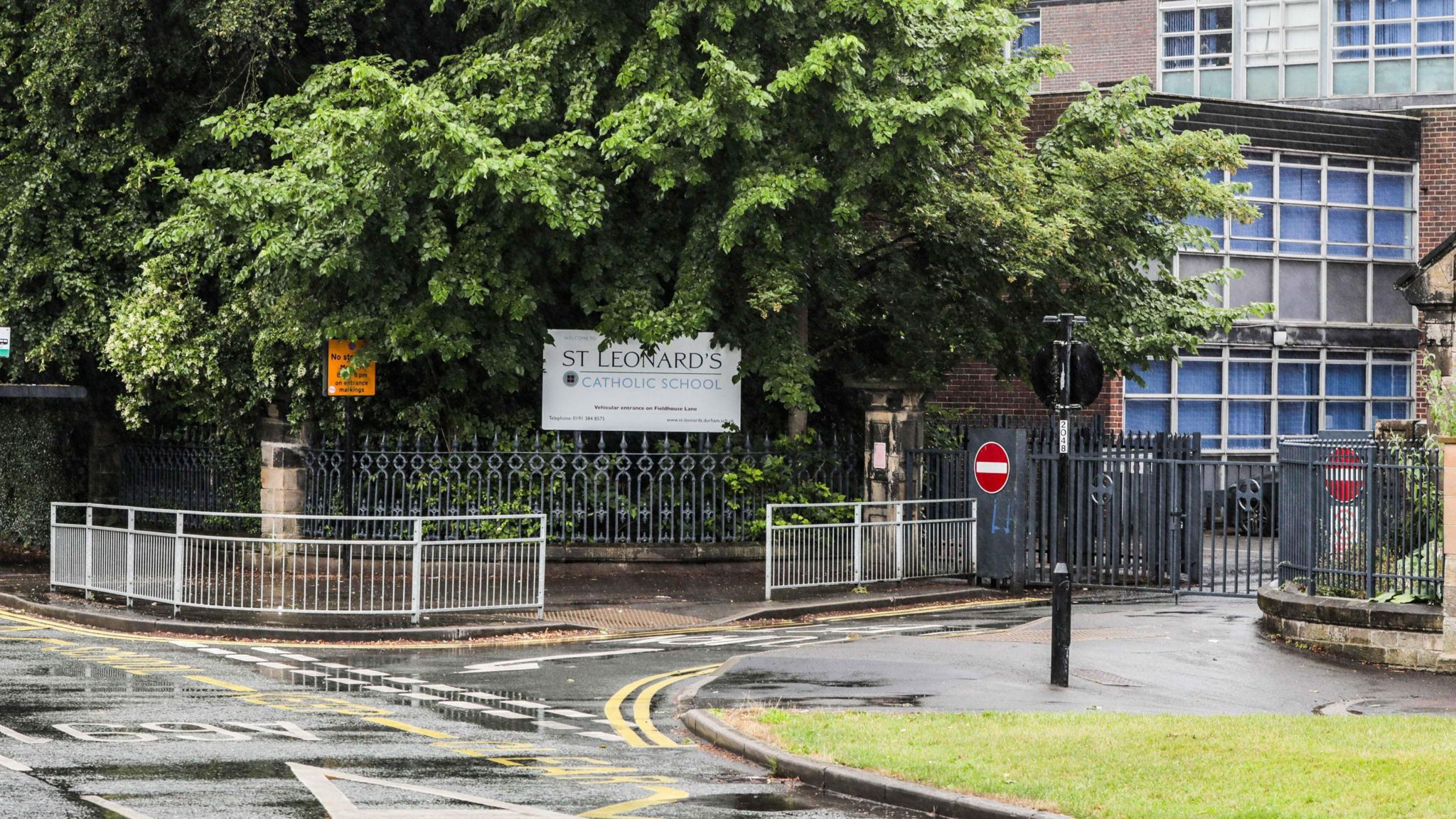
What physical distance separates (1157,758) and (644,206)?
1298cm

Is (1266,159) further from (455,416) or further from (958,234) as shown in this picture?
(455,416)

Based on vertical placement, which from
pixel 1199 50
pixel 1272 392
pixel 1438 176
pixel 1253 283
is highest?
pixel 1199 50

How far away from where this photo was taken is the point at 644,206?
20.8 metres

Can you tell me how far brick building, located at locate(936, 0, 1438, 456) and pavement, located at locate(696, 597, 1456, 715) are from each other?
14714mm

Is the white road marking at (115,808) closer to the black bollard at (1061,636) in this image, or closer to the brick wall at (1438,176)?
the black bollard at (1061,636)

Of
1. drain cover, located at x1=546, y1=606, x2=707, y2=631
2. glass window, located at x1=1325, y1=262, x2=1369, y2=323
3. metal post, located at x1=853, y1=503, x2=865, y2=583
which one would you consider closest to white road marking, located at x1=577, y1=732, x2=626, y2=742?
drain cover, located at x1=546, y1=606, x2=707, y2=631

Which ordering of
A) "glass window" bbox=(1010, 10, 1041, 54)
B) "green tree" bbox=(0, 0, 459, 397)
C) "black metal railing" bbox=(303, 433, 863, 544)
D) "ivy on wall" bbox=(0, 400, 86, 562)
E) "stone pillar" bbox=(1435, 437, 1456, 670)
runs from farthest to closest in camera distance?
1. "glass window" bbox=(1010, 10, 1041, 54)
2. "ivy on wall" bbox=(0, 400, 86, 562)
3. "green tree" bbox=(0, 0, 459, 397)
4. "black metal railing" bbox=(303, 433, 863, 544)
5. "stone pillar" bbox=(1435, 437, 1456, 670)

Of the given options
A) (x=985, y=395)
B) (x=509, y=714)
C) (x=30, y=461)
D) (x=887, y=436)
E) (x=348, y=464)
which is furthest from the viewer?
(x=985, y=395)

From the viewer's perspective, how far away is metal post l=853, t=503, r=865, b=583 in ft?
63.7

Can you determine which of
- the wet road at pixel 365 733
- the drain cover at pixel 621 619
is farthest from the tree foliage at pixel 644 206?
the wet road at pixel 365 733

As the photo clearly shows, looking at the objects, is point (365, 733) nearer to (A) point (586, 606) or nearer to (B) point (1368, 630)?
(A) point (586, 606)

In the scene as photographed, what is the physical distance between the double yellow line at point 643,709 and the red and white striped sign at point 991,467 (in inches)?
218


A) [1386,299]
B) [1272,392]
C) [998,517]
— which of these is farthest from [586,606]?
[1386,299]

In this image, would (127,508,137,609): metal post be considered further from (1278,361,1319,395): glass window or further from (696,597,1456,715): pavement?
(1278,361,1319,395): glass window
